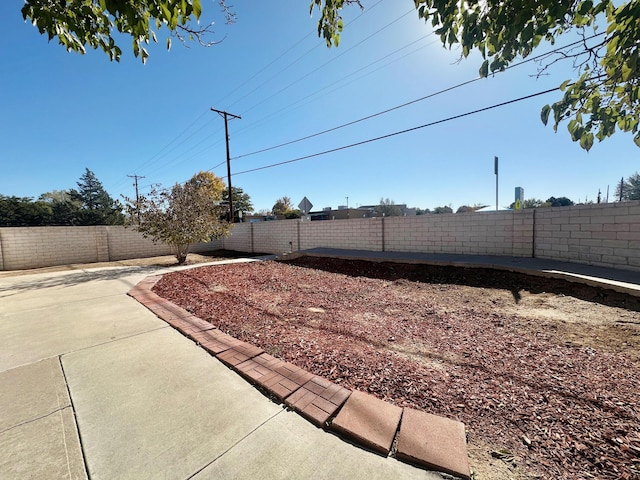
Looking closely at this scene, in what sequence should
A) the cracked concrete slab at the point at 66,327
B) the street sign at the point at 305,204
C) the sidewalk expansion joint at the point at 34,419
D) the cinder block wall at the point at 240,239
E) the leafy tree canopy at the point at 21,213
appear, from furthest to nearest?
the leafy tree canopy at the point at 21,213
the cinder block wall at the point at 240,239
the street sign at the point at 305,204
the cracked concrete slab at the point at 66,327
the sidewalk expansion joint at the point at 34,419

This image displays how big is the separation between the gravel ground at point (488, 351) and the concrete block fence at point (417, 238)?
6.56 ft

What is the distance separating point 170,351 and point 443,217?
325 inches

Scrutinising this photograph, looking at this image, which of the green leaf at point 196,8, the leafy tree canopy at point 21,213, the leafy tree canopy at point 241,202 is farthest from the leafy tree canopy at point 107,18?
the leafy tree canopy at point 21,213

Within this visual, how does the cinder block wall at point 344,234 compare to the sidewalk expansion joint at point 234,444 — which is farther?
the cinder block wall at point 344,234

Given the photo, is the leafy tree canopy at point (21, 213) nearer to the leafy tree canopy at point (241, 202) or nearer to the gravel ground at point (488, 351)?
the leafy tree canopy at point (241, 202)

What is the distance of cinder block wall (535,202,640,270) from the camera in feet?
18.0

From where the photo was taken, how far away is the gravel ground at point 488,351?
157 centimetres

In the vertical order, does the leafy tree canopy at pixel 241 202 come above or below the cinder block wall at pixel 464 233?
above

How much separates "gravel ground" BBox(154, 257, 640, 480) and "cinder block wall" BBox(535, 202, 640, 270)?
6.23 ft

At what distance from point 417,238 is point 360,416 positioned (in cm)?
831

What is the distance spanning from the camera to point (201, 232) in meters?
10.6

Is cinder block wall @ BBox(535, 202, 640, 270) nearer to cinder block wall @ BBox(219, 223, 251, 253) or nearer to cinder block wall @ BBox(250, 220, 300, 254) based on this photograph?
cinder block wall @ BBox(250, 220, 300, 254)

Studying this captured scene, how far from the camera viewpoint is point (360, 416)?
5.79 ft

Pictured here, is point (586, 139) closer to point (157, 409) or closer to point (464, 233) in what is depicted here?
point (157, 409)
